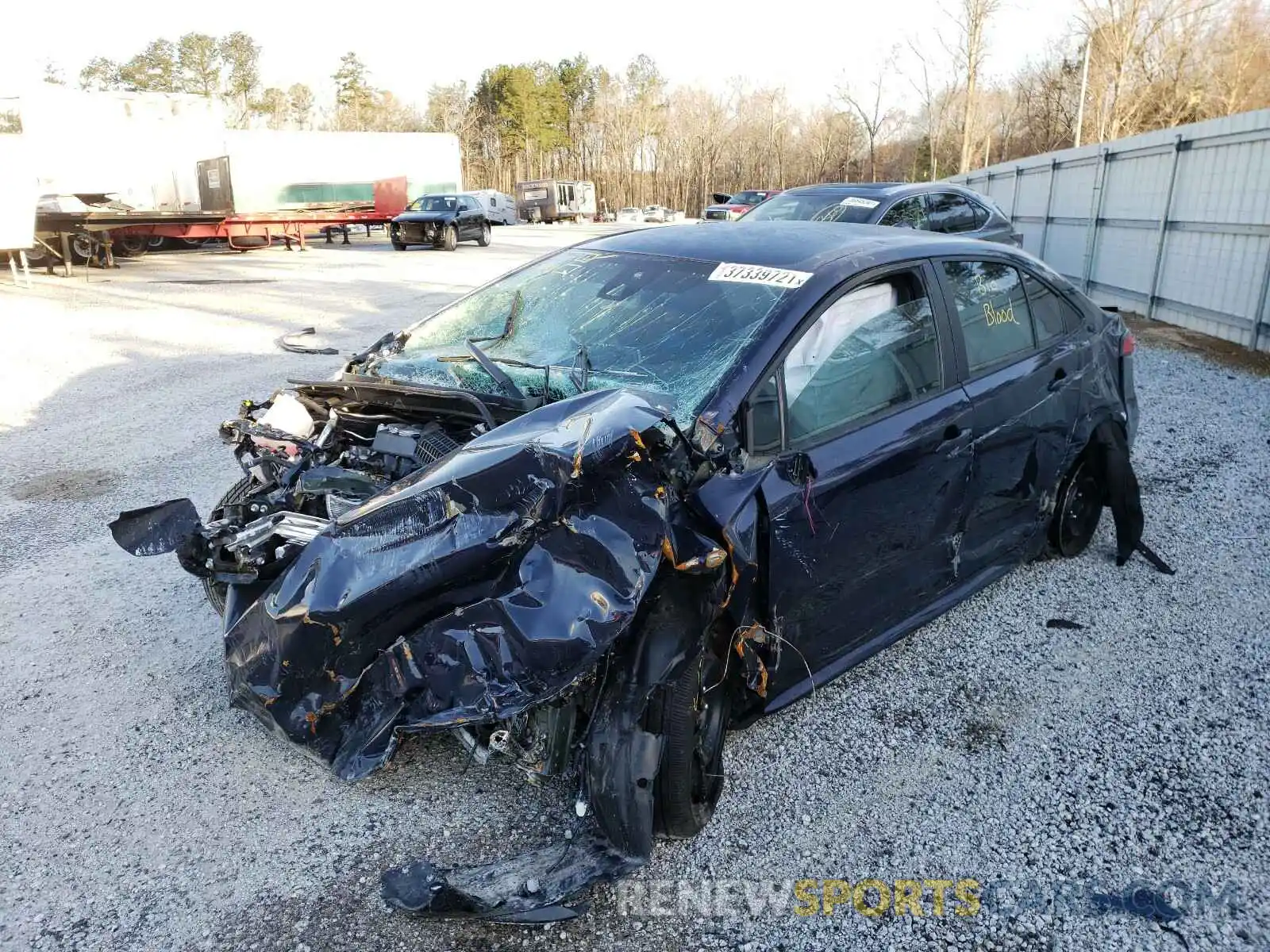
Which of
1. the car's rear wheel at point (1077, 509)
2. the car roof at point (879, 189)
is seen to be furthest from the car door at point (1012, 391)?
the car roof at point (879, 189)

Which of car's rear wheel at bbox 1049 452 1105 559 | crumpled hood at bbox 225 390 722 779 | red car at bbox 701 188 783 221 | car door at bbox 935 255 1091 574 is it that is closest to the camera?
crumpled hood at bbox 225 390 722 779

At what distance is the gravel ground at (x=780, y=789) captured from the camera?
2.30m

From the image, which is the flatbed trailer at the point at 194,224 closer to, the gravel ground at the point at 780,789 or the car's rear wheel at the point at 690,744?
the gravel ground at the point at 780,789

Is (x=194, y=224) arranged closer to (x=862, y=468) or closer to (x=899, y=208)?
(x=899, y=208)

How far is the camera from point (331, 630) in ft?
7.41

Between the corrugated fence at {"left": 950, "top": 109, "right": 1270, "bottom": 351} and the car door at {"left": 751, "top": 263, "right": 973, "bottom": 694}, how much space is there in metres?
8.20

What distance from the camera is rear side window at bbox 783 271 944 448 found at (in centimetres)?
285

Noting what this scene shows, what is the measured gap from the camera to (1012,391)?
3.58 m

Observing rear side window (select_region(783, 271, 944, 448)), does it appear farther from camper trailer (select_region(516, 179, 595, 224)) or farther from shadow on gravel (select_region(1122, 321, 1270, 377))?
camper trailer (select_region(516, 179, 595, 224))

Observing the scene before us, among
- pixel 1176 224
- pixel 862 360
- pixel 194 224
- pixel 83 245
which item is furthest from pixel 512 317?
pixel 194 224

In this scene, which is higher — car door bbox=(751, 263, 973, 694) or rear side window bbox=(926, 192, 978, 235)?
rear side window bbox=(926, 192, 978, 235)

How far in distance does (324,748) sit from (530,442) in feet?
3.43

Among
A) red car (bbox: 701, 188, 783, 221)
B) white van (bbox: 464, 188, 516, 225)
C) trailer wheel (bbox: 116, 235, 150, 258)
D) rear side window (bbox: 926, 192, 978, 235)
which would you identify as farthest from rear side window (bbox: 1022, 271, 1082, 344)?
white van (bbox: 464, 188, 516, 225)

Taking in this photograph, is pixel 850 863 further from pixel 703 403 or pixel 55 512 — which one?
pixel 55 512
